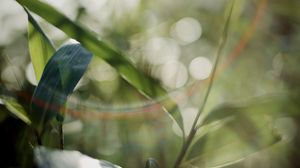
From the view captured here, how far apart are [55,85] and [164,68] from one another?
757mm

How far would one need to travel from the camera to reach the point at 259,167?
122 centimetres

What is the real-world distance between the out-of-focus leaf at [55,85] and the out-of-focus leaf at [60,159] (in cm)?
13

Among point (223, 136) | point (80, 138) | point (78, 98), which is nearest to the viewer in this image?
point (223, 136)

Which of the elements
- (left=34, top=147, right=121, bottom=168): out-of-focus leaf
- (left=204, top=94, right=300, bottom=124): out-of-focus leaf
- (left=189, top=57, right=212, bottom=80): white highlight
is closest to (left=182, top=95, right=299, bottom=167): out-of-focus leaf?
(left=204, top=94, right=300, bottom=124): out-of-focus leaf

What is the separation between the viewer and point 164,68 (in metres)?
1.29

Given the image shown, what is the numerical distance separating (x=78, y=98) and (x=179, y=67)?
40cm

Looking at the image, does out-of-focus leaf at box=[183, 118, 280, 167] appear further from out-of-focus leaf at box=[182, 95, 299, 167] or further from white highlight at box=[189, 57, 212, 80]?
white highlight at box=[189, 57, 212, 80]

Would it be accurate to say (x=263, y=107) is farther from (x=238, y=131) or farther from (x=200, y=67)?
(x=200, y=67)

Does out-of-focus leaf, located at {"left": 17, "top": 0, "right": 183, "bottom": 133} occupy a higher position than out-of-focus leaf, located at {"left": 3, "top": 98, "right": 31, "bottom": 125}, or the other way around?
out-of-focus leaf, located at {"left": 17, "top": 0, "right": 183, "bottom": 133}

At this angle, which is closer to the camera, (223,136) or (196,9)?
(223,136)

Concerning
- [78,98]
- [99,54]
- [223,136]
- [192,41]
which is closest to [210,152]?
[223,136]

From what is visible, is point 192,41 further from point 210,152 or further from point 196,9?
point 210,152

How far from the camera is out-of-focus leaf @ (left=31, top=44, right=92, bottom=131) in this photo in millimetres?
548

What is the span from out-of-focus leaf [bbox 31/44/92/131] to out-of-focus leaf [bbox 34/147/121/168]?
13cm
